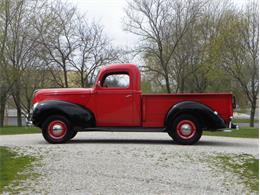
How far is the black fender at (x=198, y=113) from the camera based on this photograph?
37.0 ft

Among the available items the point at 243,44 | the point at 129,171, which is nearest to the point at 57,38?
the point at 243,44

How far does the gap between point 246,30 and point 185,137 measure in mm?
19464

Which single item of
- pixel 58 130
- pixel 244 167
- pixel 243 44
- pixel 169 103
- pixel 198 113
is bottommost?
pixel 244 167

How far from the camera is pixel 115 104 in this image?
11742 mm

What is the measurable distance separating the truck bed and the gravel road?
1.32 meters

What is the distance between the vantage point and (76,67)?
32531 mm

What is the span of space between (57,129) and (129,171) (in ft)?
13.2


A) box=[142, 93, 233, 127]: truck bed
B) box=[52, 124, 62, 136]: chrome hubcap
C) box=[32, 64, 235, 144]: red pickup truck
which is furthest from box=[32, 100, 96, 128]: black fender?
box=[142, 93, 233, 127]: truck bed

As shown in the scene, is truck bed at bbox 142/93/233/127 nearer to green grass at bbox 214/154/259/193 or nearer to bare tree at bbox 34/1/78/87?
green grass at bbox 214/154/259/193

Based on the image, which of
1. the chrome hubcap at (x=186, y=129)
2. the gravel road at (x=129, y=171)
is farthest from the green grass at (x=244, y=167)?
the chrome hubcap at (x=186, y=129)

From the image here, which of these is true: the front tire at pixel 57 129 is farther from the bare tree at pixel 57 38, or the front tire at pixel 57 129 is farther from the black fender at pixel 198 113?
the bare tree at pixel 57 38

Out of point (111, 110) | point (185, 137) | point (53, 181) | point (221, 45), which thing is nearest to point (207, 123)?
point (185, 137)

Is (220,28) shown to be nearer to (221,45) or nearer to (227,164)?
(221,45)

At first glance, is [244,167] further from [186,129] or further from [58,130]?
[58,130]
